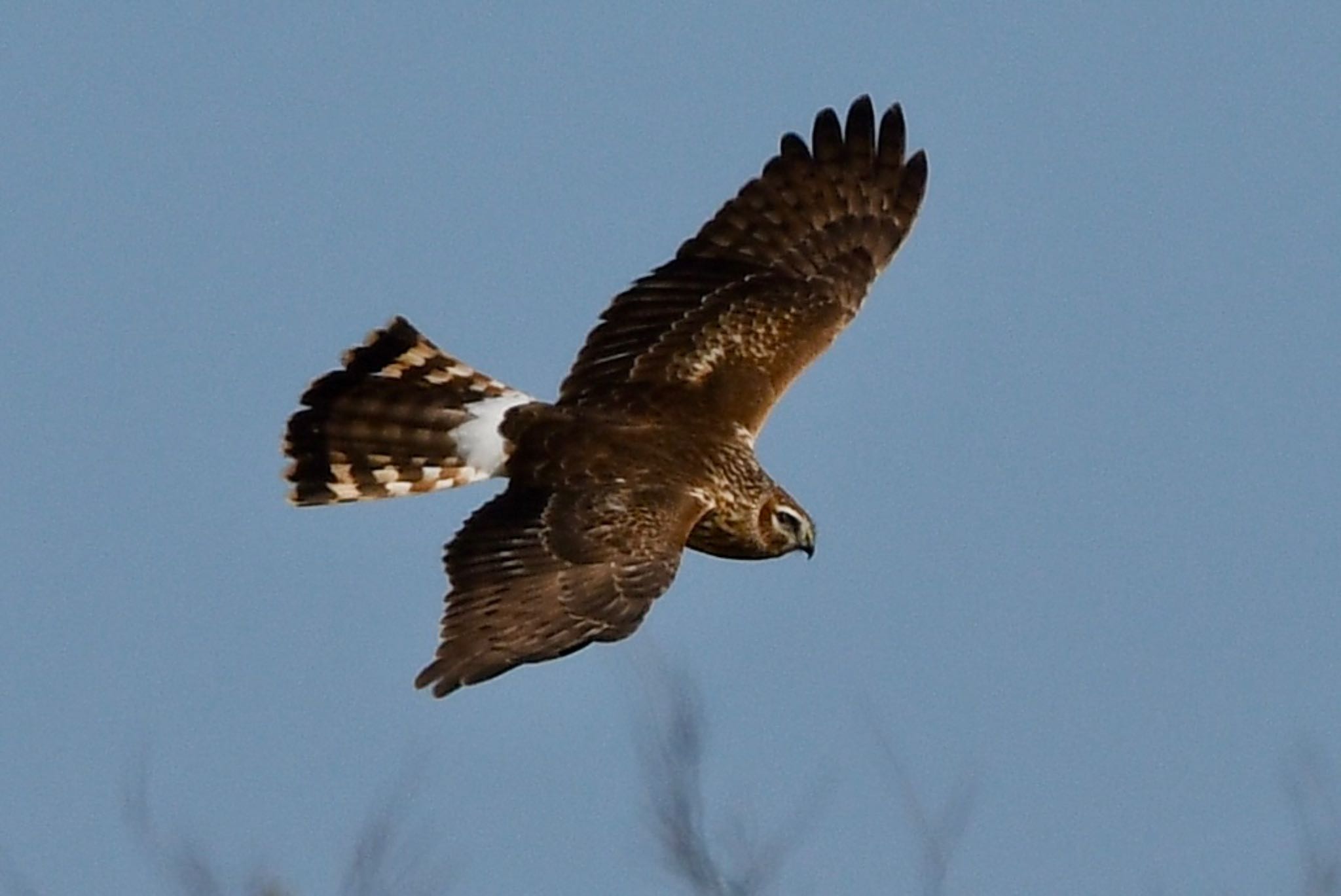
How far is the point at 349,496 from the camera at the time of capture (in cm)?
1062

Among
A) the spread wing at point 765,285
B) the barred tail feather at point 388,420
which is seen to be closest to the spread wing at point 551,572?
the barred tail feather at point 388,420

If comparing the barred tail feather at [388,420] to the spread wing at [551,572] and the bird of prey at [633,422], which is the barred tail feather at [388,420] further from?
the spread wing at [551,572]

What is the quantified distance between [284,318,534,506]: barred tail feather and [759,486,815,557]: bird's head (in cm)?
109

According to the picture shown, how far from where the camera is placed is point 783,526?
1032 centimetres

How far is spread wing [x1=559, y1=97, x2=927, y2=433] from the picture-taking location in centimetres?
→ 1069

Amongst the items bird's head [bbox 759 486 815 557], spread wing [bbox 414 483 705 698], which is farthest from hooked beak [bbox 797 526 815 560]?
spread wing [bbox 414 483 705 698]

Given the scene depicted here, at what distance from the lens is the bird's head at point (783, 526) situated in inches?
405

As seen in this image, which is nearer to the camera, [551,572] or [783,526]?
[551,572]

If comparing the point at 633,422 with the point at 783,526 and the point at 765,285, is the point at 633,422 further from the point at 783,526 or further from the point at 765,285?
the point at 765,285

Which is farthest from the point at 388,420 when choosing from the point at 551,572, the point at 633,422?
the point at 551,572

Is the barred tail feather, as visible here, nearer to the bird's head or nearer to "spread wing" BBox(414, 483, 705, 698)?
"spread wing" BBox(414, 483, 705, 698)

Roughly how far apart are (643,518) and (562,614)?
65cm

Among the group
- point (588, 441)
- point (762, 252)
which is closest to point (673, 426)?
point (588, 441)

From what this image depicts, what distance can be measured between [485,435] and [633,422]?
0.60 metres
